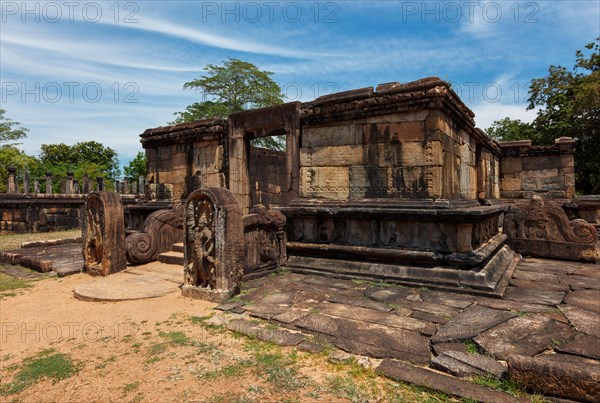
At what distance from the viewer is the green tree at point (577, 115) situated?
1782 cm

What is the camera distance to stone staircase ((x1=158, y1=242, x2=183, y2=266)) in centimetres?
699

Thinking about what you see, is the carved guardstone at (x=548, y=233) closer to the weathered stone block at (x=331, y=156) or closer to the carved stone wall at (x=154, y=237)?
the weathered stone block at (x=331, y=156)

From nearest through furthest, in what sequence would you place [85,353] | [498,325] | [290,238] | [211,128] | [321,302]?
[85,353] < [498,325] < [321,302] < [290,238] < [211,128]

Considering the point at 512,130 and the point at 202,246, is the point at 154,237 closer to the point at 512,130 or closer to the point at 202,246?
the point at 202,246

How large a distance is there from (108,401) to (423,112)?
17.6 ft

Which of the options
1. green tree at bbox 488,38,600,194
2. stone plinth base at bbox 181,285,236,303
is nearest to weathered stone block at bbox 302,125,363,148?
stone plinth base at bbox 181,285,236,303

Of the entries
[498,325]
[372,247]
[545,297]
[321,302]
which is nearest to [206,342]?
[321,302]

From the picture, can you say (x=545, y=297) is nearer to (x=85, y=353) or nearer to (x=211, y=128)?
(x=85, y=353)

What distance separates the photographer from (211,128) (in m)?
8.74

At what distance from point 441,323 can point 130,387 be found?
2.87m

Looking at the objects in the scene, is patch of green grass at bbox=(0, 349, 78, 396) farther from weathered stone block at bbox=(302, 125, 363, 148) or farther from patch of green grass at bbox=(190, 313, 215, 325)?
weathered stone block at bbox=(302, 125, 363, 148)

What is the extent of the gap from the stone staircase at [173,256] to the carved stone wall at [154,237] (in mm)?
142

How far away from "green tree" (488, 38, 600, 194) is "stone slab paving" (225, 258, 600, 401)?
1730 centimetres

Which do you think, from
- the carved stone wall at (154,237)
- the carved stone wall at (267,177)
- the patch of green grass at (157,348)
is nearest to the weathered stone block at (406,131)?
the patch of green grass at (157,348)
